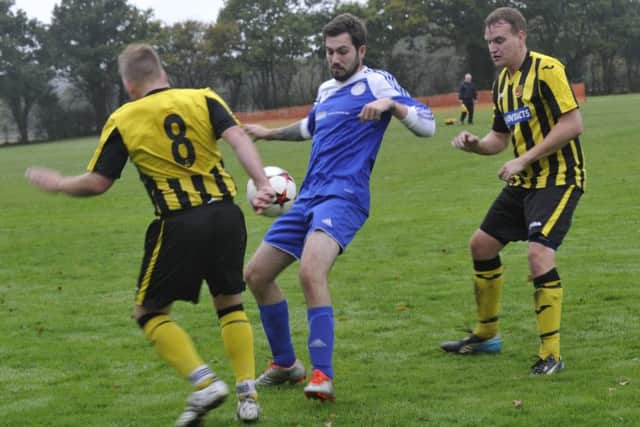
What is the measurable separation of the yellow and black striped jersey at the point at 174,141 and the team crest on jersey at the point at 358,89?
1059 millimetres

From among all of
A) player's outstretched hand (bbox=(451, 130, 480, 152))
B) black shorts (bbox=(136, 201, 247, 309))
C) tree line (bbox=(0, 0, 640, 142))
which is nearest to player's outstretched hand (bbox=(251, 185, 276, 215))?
black shorts (bbox=(136, 201, 247, 309))

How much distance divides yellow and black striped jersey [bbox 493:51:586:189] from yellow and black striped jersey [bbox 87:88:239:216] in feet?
6.71

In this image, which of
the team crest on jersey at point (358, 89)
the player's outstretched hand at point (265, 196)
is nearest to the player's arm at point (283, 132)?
the team crest on jersey at point (358, 89)

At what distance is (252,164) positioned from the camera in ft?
16.5

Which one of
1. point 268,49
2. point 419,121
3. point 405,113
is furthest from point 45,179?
point 268,49

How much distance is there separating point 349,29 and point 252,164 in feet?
4.17

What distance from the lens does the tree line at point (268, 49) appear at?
73.3m

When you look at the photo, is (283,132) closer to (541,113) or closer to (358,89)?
(358,89)

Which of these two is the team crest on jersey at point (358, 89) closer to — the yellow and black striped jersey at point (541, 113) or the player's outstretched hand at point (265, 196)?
the yellow and black striped jersey at point (541, 113)

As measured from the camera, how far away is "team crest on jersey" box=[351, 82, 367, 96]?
593cm

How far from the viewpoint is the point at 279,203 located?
6.25m

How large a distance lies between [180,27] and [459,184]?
62436mm

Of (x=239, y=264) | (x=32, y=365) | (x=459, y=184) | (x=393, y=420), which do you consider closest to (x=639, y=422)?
(x=393, y=420)

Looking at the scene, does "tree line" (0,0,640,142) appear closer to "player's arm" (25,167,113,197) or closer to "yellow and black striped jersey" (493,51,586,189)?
"yellow and black striped jersey" (493,51,586,189)
